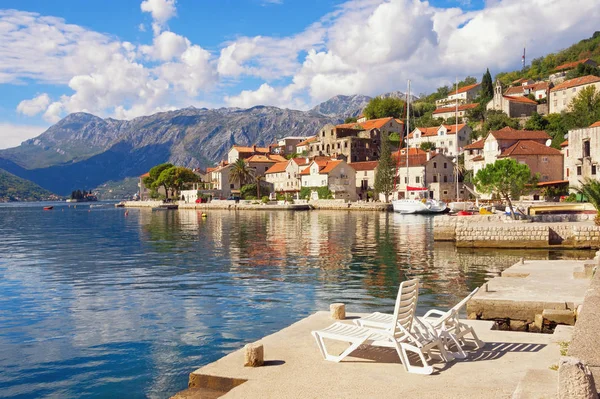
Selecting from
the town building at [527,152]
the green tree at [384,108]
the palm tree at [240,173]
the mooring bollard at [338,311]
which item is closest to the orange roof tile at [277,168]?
the palm tree at [240,173]

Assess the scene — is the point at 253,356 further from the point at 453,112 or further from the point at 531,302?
the point at 453,112

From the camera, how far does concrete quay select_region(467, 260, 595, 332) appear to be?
12.8 metres

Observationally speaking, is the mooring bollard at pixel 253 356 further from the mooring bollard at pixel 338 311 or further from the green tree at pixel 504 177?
the green tree at pixel 504 177

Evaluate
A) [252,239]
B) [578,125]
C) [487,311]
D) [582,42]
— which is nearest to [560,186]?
[578,125]

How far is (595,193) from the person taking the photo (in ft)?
110

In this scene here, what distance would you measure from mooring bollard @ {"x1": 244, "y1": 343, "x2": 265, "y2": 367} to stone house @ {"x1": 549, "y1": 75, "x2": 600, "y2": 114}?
380 feet

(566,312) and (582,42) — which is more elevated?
(582,42)

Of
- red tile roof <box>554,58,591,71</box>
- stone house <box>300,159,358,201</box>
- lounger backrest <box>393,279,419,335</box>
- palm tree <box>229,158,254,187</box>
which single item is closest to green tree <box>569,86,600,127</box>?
red tile roof <box>554,58,591,71</box>

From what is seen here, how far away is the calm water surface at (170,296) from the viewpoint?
11.7 m

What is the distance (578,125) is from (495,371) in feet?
325

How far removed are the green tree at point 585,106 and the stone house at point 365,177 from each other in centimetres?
3660

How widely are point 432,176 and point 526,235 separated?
64.6 meters

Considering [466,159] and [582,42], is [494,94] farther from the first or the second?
[582,42]

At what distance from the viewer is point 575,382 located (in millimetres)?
4926
